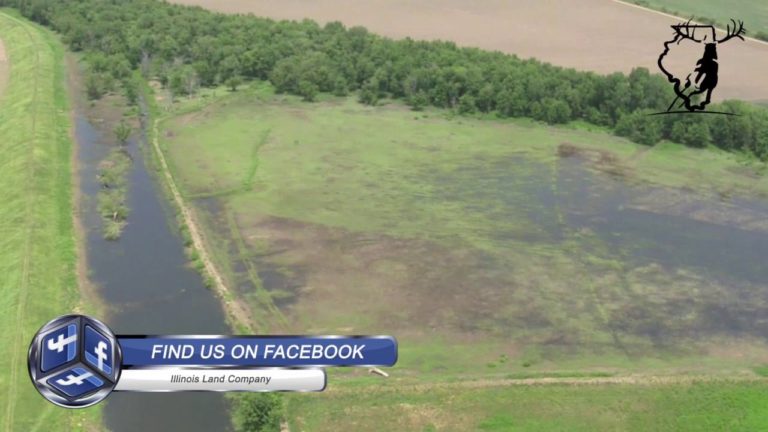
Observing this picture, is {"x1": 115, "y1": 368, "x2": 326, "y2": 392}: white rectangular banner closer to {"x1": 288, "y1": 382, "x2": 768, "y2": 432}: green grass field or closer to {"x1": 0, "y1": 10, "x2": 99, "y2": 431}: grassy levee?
{"x1": 288, "y1": 382, "x2": 768, "y2": 432}: green grass field

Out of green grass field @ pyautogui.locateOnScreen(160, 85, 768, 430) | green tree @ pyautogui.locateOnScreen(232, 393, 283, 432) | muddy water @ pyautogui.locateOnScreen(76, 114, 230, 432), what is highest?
green grass field @ pyautogui.locateOnScreen(160, 85, 768, 430)

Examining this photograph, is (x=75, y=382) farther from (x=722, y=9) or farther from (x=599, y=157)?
(x=722, y=9)

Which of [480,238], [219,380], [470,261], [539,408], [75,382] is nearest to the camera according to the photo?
[75,382]

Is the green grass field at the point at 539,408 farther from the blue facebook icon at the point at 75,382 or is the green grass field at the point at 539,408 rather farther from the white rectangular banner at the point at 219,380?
the blue facebook icon at the point at 75,382

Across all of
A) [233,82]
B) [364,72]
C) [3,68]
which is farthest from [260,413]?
[3,68]

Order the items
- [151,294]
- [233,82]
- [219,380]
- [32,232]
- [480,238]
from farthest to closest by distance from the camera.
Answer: [233,82] → [480,238] → [32,232] → [151,294] → [219,380]

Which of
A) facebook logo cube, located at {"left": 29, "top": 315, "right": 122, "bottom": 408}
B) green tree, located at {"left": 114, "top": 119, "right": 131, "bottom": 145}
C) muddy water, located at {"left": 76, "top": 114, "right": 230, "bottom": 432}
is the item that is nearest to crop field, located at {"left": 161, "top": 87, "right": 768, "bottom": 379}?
muddy water, located at {"left": 76, "top": 114, "right": 230, "bottom": 432}

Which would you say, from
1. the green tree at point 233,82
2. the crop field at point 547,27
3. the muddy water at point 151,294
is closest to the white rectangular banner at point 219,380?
the muddy water at point 151,294
